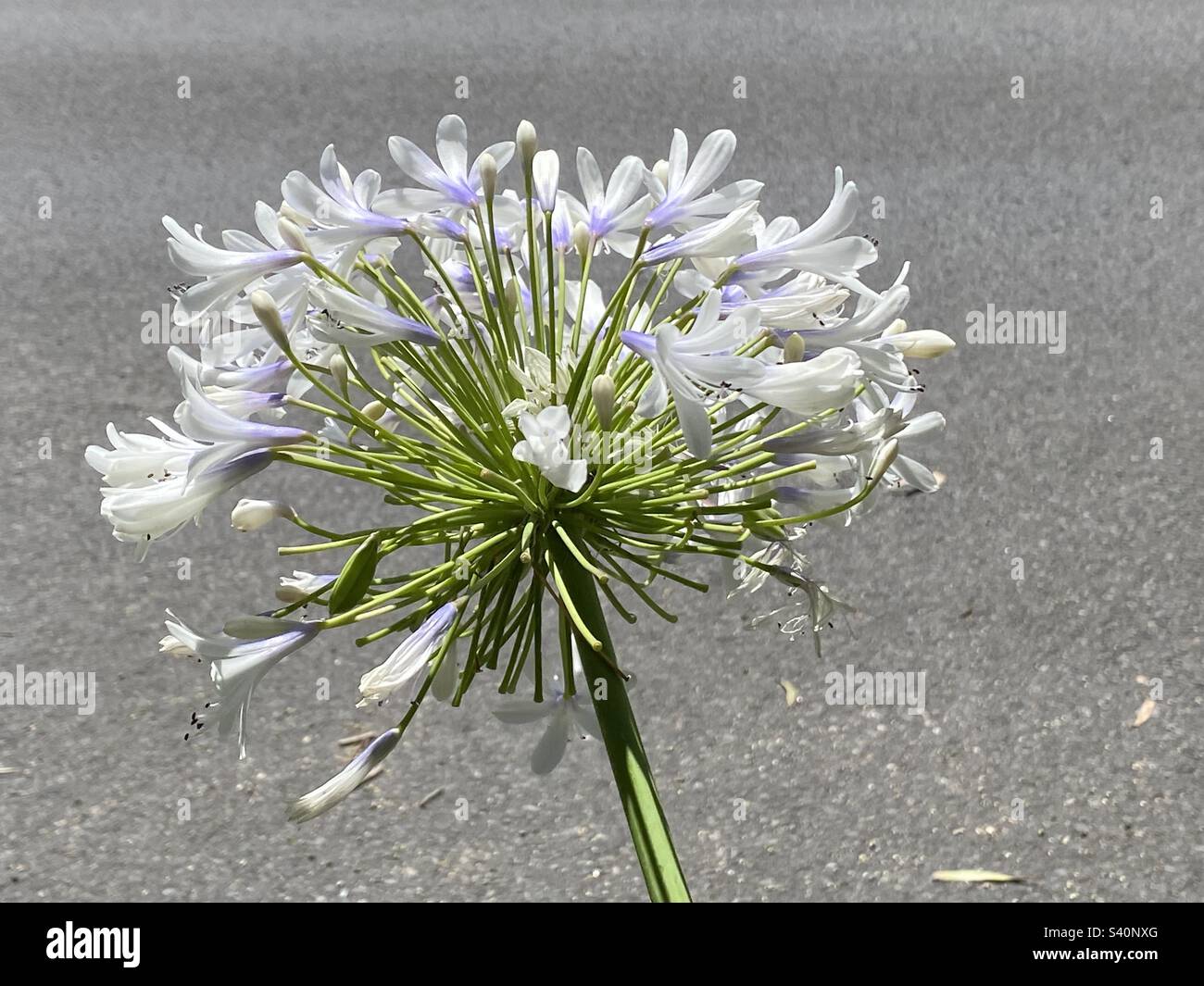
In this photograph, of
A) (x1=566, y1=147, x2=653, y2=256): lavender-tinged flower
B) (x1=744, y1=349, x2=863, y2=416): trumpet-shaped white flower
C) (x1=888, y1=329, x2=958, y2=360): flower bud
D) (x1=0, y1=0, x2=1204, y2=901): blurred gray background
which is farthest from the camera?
(x1=0, y1=0, x2=1204, y2=901): blurred gray background

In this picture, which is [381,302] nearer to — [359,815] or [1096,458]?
[359,815]

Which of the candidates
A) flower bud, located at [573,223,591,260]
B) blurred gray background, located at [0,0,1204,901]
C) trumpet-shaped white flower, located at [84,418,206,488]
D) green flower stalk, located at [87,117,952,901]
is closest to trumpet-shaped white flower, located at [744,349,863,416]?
green flower stalk, located at [87,117,952,901]

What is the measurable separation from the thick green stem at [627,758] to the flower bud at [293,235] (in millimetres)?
241

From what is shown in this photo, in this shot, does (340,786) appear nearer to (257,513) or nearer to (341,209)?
(257,513)

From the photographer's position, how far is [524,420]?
2.38 feet

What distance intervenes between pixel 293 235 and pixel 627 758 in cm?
38

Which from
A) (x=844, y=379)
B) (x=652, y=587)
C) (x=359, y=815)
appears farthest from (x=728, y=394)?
(x=652, y=587)

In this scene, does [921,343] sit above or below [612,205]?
below

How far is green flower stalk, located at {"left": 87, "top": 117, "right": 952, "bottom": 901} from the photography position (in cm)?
73

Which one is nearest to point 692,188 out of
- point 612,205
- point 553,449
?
point 612,205

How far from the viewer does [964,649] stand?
2244 mm

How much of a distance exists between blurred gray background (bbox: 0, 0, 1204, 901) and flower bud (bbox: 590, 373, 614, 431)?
935 mm

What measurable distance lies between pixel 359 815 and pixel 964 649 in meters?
1.08

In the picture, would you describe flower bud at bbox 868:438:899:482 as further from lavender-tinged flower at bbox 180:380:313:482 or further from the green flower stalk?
lavender-tinged flower at bbox 180:380:313:482
